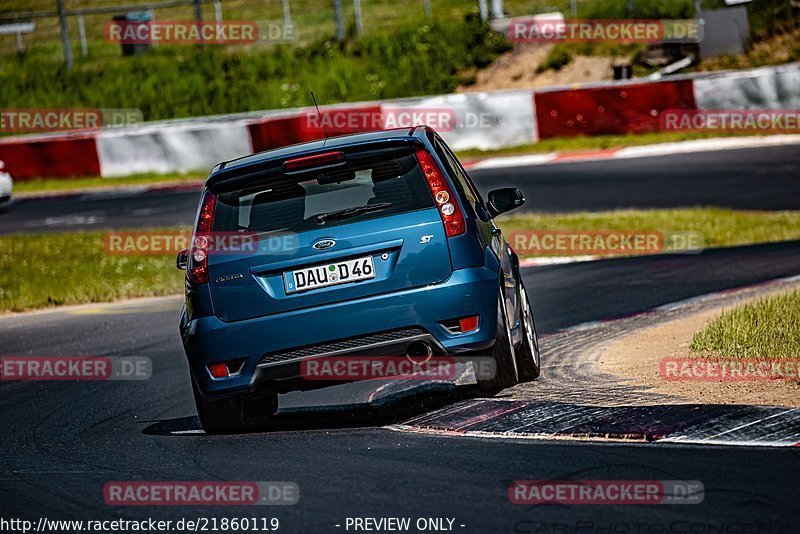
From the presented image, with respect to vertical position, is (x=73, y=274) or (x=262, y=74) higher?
(x=262, y=74)

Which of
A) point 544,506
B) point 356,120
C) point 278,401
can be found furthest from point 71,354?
point 356,120

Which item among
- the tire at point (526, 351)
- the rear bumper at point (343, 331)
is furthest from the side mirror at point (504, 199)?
the rear bumper at point (343, 331)

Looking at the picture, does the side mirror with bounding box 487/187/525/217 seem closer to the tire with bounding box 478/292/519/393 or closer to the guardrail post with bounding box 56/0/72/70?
the tire with bounding box 478/292/519/393

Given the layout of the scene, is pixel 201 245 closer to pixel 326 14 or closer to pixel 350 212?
pixel 350 212

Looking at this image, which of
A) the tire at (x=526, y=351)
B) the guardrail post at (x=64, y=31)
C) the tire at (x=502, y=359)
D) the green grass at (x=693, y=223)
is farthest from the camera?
the guardrail post at (x=64, y=31)

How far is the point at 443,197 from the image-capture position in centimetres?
767

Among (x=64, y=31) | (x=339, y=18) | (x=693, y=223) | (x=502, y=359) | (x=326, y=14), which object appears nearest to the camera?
(x=502, y=359)

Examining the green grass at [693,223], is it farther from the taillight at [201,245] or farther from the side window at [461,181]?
the taillight at [201,245]

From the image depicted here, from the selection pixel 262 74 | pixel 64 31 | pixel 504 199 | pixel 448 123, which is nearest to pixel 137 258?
pixel 448 123

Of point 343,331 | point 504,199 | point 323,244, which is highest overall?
point 323,244

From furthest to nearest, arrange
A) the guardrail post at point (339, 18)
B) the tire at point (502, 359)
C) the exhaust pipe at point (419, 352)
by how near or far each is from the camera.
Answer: the guardrail post at point (339, 18), the tire at point (502, 359), the exhaust pipe at point (419, 352)

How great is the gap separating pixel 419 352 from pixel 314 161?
3.86 ft

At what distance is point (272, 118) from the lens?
28.5 metres

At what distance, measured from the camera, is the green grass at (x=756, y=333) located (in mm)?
8633
